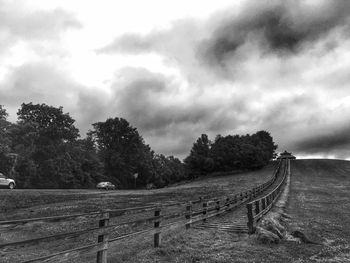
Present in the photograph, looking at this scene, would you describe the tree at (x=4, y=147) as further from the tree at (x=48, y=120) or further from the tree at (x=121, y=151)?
the tree at (x=121, y=151)

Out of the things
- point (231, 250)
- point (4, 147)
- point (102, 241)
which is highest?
point (4, 147)

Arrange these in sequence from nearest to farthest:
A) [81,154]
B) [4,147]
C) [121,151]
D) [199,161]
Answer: [4,147] < [81,154] < [199,161] < [121,151]

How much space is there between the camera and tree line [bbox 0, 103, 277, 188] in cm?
5809

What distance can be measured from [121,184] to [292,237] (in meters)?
85.5

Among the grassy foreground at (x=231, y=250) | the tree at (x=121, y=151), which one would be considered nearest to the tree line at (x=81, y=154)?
the tree at (x=121, y=151)

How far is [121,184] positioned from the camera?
3723 inches

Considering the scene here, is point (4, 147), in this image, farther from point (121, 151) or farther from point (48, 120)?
point (121, 151)

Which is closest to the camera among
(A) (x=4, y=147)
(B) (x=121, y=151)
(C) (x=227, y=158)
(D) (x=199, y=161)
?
(A) (x=4, y=147)

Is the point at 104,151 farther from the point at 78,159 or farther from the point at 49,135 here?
the point at 49,135

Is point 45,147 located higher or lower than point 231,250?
higher

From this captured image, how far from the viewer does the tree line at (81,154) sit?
5809cm

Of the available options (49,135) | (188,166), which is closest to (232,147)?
(188,166)

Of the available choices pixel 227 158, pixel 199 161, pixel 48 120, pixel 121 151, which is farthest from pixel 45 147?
pixel 227 158

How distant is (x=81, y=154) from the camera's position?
7800cm
